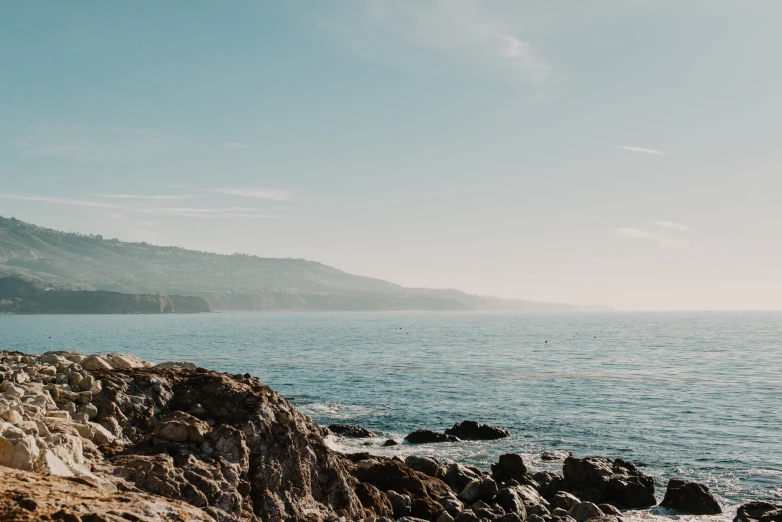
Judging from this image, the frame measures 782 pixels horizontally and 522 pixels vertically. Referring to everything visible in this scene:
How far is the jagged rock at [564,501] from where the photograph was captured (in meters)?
23.2

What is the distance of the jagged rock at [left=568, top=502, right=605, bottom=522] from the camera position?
2231 cm

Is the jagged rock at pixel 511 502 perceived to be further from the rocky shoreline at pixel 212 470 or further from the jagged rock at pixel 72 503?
the jagged rock at pixel 72 503

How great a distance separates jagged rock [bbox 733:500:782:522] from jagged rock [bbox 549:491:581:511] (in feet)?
18.6

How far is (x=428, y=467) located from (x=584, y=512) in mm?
6155

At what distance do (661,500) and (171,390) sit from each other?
2011 centimetres

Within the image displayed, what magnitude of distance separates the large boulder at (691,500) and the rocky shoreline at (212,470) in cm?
5

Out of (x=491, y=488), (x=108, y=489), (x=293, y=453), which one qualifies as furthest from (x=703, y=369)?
(x=108, y=489)

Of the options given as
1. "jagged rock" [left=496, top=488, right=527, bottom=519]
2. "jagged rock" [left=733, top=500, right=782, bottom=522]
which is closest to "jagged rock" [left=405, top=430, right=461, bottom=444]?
"jagged rock" [left=496, top=488, right=527, bottom=519]

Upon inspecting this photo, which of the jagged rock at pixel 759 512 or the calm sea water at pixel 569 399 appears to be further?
the calm sea water at pixel 569 399

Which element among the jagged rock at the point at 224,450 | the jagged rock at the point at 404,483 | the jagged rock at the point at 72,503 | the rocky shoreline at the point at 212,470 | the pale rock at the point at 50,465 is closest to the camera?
the jagged rock at the point at 72,503

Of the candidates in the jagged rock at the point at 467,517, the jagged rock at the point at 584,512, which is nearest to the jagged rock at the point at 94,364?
the jagged rock at the point at 467,517

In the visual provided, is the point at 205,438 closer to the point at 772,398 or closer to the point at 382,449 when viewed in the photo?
the point at 382,449

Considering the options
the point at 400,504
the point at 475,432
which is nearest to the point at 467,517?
the point at 400,504

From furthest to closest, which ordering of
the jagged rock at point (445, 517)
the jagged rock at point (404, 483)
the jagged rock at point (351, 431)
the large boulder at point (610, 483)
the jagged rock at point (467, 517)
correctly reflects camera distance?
the jagged rock at point (351, 431)
the large boulder at point (610, 483)
the jagged rock at point (404, 483)
the jagged rock at point (445, 517)
the jagged rock at point (467, 517)
